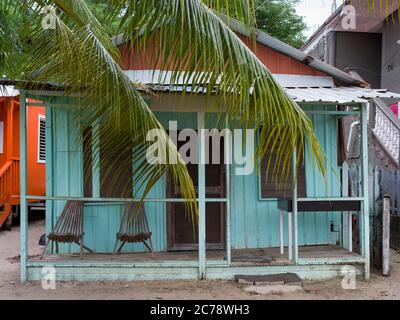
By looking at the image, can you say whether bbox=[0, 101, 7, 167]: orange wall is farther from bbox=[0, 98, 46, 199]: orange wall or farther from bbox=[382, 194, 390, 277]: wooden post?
bbox=[382, 194, 390, 277]: wooden post

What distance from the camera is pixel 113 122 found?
10.9ft

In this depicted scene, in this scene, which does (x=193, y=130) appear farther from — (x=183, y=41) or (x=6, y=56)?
(x=183, y=41)

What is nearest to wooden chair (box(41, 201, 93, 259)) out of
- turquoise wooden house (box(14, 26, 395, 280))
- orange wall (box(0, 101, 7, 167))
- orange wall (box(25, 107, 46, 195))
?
turquoise wooden house (box(14, 26, 395, 280))

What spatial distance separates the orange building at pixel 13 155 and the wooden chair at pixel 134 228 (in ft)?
15.6

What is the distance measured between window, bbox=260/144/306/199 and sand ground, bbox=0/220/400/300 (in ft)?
5.33

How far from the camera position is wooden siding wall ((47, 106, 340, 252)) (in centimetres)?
664

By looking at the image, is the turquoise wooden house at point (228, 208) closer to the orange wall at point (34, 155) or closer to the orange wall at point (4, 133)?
the orange wall at point (4, 133)

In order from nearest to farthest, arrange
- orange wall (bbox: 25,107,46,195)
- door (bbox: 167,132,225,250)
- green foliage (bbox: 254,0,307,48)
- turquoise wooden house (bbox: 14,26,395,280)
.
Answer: turquoise wooden house (bbox: 14,26,395,280) → door (bbox: 167,132,225,250) → orange wall (bbox: 25,107,46,195) → green foliage (bbox: 254,0,307,48)

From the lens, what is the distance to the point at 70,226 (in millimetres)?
6168

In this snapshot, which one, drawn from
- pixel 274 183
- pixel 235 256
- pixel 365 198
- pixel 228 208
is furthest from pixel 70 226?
pixel 365 198

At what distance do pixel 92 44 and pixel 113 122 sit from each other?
790 mm

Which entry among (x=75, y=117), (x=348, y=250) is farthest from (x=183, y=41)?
(x=348, y=250)

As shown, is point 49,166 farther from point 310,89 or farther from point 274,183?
point 310,89

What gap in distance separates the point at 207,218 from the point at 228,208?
1282 mm
